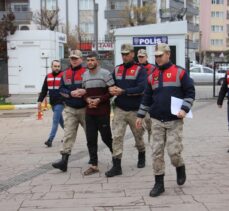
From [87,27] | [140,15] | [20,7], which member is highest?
[20,7]

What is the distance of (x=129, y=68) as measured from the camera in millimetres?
7977

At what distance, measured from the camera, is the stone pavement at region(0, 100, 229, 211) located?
636 centimetres

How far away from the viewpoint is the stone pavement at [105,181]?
20.9 feet

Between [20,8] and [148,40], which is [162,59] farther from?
[20,8]

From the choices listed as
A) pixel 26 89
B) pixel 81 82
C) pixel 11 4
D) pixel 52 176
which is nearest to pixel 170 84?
pixel 81 82

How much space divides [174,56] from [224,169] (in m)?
11.5

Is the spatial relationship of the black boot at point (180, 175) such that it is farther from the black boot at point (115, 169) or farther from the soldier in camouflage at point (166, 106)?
the black boot at point (115, 169)

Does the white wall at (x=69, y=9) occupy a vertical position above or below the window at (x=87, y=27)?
above

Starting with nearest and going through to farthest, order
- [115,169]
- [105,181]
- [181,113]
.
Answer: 1. [181,113]
2. [105,181]
3. [115,169]

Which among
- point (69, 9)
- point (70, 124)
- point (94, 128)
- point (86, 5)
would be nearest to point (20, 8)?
point (69, 9)

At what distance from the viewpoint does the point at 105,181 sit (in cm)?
758

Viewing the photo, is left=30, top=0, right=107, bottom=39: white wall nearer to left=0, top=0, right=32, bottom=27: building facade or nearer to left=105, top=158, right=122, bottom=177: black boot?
left=0, top=0, right=32, bottom=27: building facade

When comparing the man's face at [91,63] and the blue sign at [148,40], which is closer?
the man's face at [91,63]

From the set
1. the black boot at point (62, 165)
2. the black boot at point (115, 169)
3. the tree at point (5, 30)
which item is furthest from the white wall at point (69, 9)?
the black boot at point (115, 169)
